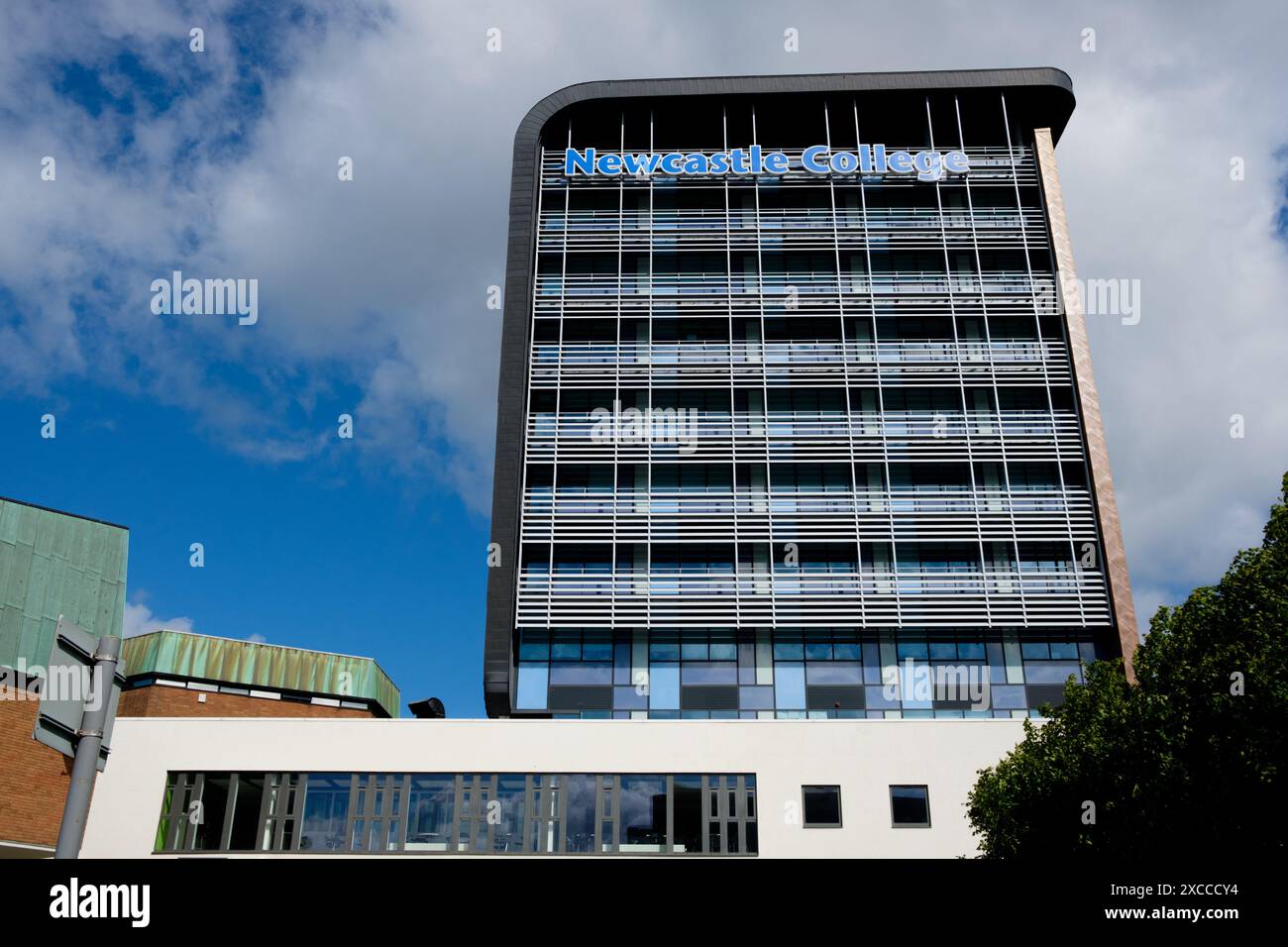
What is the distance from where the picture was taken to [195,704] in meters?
41.2

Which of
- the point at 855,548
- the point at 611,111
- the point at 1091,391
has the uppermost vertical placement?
the point at 611,111

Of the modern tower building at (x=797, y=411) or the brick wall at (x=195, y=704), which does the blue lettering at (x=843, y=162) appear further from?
the brick wall at (x=195, y=704)

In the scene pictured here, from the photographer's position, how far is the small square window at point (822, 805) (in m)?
34.8

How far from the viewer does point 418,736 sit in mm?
35719

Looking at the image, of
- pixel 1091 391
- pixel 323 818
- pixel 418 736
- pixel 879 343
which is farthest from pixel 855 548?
pixel 323 818

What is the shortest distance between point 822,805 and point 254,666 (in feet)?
79.8

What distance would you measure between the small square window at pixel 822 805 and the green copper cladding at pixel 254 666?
21.5 m

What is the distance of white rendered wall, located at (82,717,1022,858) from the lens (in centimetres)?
3469

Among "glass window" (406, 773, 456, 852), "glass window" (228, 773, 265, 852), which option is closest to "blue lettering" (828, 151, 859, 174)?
"glass window" (406, 773, 456, 852)

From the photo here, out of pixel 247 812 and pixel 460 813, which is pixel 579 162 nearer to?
Answer: pixel 460 813

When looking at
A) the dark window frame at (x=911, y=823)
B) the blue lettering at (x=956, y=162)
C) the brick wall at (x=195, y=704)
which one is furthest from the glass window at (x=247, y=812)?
the blue lettering at (x=956, y=162)
